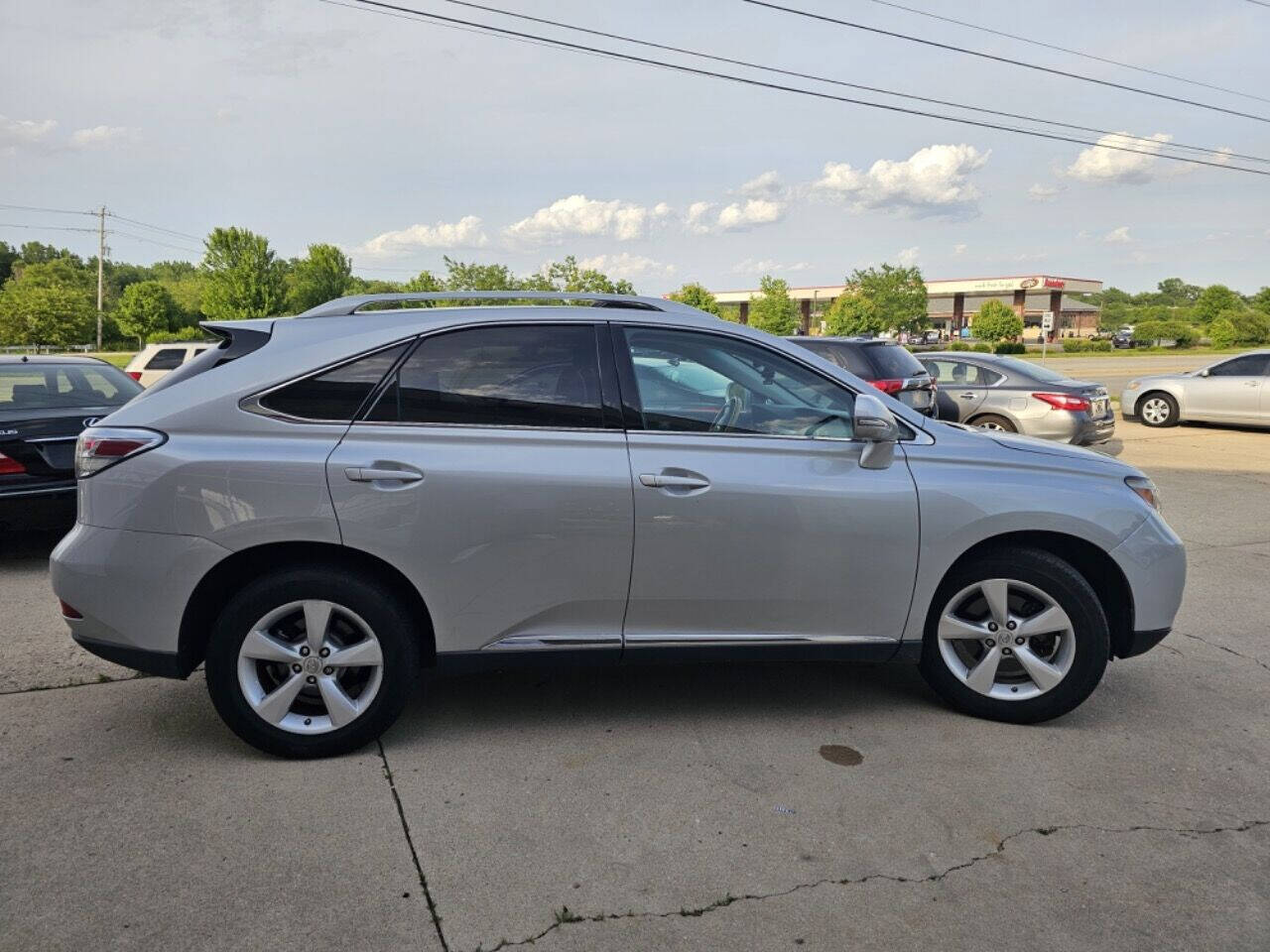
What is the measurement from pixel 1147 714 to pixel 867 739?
53.7 inches

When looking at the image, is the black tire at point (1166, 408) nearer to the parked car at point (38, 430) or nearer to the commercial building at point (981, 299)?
the parked car at point (38, 430)

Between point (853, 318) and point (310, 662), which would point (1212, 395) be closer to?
point (310, 662)

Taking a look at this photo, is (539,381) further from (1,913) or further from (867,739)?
(1,913)

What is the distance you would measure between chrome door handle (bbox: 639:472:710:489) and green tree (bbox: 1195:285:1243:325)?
9417 cm

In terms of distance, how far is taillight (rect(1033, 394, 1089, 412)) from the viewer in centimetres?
1216

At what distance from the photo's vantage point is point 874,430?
3.68 metres

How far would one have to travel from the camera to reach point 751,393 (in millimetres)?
3873

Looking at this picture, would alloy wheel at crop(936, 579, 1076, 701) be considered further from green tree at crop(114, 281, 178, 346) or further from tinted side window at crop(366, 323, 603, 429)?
green tree at crop(114, 281, 178, 346)

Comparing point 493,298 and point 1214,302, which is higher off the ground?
point 1214,302

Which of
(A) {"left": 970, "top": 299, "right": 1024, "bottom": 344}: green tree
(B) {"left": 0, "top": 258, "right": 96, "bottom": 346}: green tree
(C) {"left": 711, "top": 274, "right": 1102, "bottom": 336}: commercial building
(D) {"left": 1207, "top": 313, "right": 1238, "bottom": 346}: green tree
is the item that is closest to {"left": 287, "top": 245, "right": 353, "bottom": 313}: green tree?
(B) {"left": 0, "top": 258, "right": 96, "bottom": 346}: green tree

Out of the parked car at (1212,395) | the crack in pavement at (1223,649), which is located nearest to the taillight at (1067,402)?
the parked car at (1212,395)

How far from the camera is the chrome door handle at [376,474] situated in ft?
11.3

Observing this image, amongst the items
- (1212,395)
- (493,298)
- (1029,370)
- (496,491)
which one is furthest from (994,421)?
(496,491)

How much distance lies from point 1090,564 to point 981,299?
105 m
